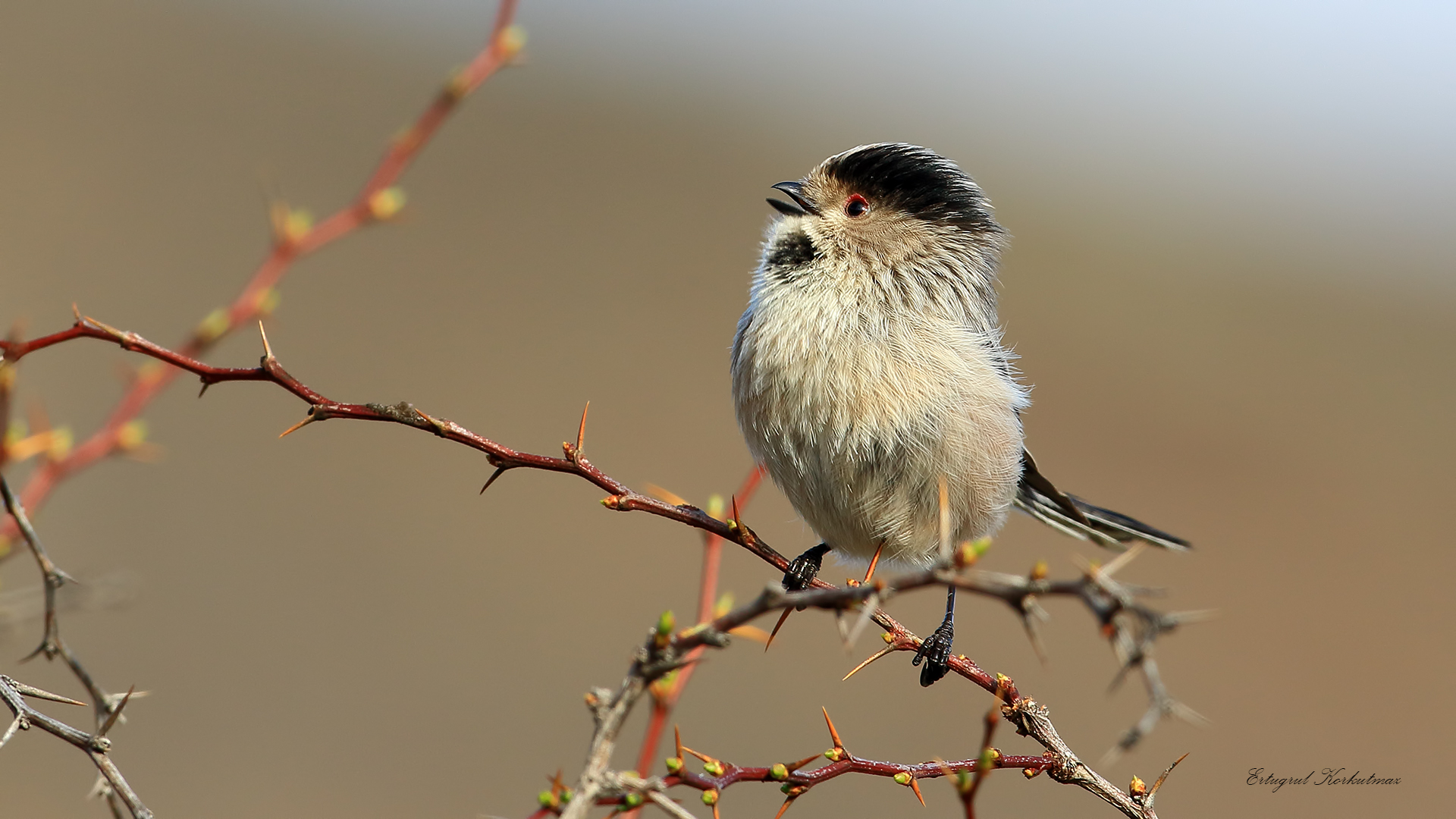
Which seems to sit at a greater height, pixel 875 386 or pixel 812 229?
pixel 812 229

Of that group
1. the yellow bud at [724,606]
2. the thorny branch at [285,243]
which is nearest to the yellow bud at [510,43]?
the thorny branch at [285,243]

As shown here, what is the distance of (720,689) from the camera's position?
410 inches

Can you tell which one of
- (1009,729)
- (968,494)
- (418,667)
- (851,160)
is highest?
(418,667)

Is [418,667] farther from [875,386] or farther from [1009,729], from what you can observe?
[875,386]

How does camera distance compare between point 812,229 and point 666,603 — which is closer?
point 812,229

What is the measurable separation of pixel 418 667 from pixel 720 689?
3090 mm

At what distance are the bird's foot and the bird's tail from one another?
36.7 inches

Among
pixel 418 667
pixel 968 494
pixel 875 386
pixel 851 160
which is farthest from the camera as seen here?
pixel 418 667

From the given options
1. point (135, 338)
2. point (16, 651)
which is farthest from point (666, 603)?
point (135, 338)

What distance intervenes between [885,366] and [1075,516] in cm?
167

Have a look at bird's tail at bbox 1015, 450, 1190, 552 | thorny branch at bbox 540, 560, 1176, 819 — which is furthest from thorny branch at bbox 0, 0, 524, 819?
bird's tail at bbox 1015, 450, 1190, 552

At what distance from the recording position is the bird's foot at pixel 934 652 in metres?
3.79

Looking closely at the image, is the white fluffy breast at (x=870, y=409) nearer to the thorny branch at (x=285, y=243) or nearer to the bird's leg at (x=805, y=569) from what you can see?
the bird's leg at (x=805, y=569)

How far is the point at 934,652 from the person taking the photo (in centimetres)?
381
